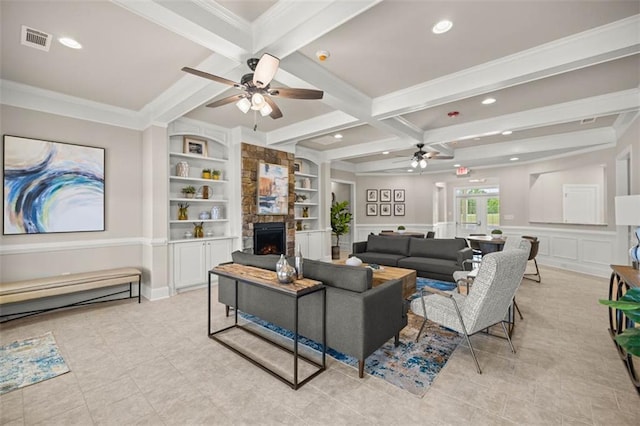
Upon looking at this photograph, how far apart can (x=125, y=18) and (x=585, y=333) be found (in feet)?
18.0

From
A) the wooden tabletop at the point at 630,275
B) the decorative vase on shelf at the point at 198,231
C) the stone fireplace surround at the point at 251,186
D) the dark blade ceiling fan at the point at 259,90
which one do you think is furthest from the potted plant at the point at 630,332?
the decorative vase on shelf at the point at 198,231

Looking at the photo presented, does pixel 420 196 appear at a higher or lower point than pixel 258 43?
lower

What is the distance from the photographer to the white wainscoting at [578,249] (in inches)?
228

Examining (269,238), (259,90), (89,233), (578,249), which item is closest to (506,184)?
(578,249)

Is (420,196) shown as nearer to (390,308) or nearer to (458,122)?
(458,122)

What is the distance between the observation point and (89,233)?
4.18 m

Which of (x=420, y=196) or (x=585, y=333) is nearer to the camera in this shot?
(x=585, y=333)

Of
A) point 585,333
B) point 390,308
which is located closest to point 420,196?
point 585,333

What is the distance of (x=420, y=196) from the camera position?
10.0 m

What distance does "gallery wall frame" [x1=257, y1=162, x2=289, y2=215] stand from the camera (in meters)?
5.80

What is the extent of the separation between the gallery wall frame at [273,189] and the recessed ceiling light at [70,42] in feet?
10.8

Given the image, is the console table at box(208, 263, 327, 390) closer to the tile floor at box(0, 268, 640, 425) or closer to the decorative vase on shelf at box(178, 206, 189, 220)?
the tile floor at box(0, 268, 640, 425)

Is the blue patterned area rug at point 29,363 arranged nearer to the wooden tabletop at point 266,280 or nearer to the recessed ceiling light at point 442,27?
the wooden tabletop at point 266,280

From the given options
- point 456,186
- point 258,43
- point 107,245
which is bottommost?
point 107,245
